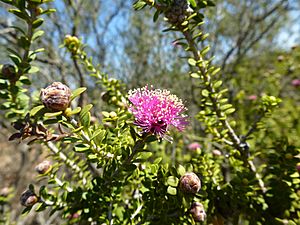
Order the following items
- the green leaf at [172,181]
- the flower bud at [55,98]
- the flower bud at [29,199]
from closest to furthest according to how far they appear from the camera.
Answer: the flower bud at [55,98], the green leaf at [172,181], the flower bud at [29,199]

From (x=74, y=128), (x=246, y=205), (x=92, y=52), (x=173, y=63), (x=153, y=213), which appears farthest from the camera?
(x=92, y=52)

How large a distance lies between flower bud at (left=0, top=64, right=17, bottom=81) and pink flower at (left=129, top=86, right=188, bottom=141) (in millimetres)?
483

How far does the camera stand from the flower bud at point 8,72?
3.43 ft

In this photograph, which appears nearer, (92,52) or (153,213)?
(153,213)

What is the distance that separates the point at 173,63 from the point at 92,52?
1212mm

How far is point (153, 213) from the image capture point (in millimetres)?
969

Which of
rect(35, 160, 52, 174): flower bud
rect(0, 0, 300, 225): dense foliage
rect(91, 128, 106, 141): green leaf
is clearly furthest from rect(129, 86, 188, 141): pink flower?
rect(35, 160, 52, 174): flower bud

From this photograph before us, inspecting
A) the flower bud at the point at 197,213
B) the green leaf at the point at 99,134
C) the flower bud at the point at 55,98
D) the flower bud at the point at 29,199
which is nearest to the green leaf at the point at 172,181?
the flower bud at the point at 197,213

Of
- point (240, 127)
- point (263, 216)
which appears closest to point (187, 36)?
point (263, 216)

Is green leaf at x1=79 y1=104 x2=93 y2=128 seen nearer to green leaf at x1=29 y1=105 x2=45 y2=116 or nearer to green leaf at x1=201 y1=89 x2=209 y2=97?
green leaf at x1=29 y1=105 x2=45 y2=116

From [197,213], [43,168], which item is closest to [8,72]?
[43,168]

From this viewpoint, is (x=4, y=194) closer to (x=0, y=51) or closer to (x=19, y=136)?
(x=19, y=136)

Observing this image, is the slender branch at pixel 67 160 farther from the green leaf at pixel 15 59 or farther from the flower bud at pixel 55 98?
the flower bud at pixel 55 98

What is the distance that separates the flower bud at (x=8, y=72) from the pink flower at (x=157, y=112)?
48 cm
